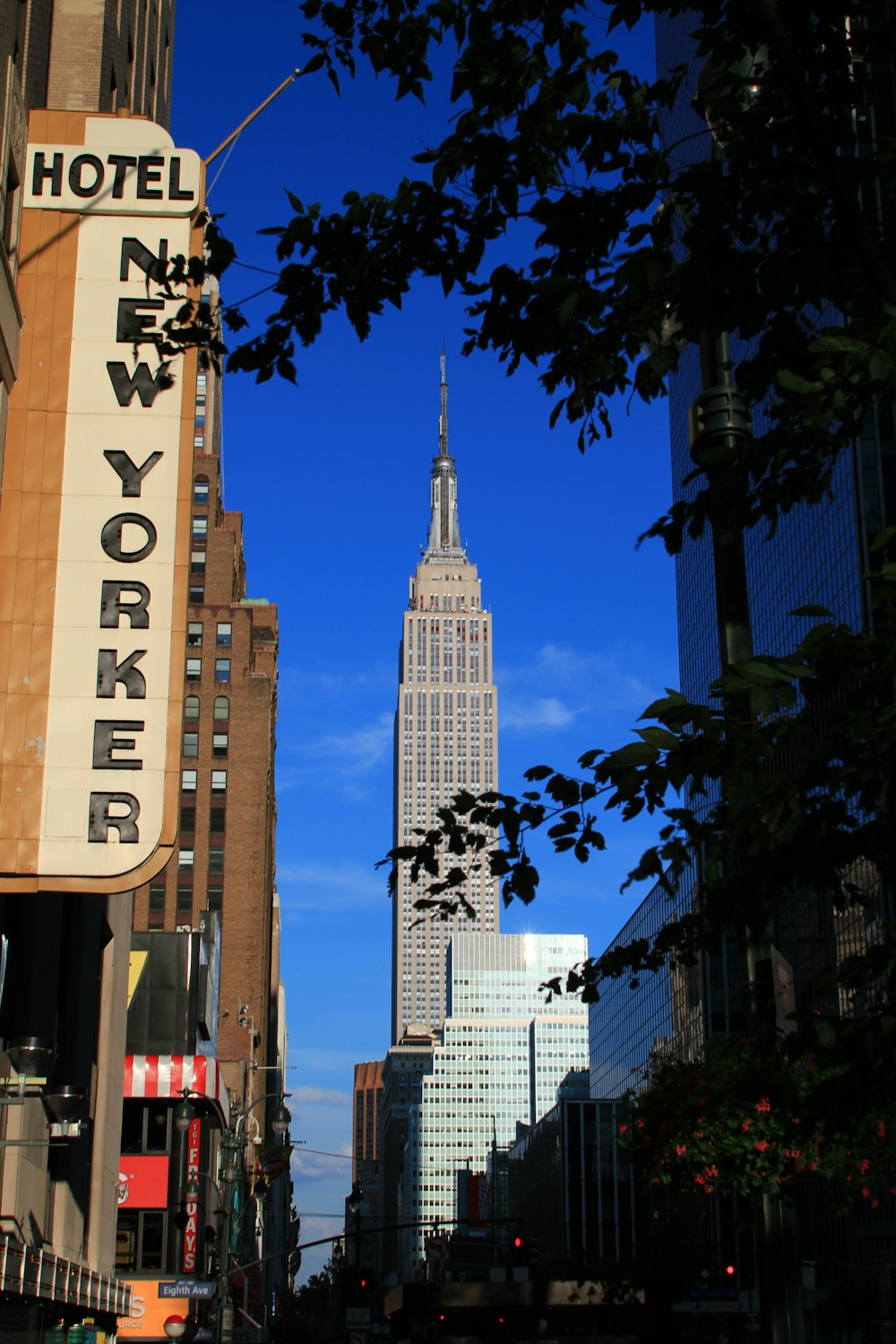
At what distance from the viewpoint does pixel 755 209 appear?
872 centimetres

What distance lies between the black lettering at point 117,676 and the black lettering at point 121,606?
0.42 meters

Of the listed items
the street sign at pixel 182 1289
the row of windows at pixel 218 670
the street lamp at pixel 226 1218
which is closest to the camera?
the street sign at pixel 182 1289

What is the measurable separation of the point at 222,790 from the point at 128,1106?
1873 inches

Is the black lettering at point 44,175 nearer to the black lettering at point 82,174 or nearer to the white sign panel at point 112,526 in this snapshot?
the white sign panel at point 112,526

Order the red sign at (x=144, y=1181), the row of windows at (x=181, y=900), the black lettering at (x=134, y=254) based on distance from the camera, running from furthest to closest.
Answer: the row of windows at (x=181, y=900), the red sign at (x=144, y=1181), the black lettering at (x=134, y=254)

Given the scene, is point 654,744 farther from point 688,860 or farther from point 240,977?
point 240,977

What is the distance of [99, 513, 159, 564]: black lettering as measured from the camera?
21.1m

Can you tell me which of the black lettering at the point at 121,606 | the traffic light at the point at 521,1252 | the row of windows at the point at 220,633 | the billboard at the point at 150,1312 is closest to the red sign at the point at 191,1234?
the billboard at the point at 150,1312

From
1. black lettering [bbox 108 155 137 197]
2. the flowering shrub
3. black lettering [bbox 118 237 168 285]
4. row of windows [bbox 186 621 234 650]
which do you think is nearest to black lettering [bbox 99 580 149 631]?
black lettering [bbox 118 237 168 285]

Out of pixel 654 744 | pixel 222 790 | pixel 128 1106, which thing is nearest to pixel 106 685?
pixel 654 744

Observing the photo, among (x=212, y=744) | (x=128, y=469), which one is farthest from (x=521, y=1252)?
(x=212, y=744)

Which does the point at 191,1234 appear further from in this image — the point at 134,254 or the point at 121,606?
the point at 134,254

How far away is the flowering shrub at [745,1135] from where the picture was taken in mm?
10297

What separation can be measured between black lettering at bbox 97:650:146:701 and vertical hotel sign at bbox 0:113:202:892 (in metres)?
0.02
